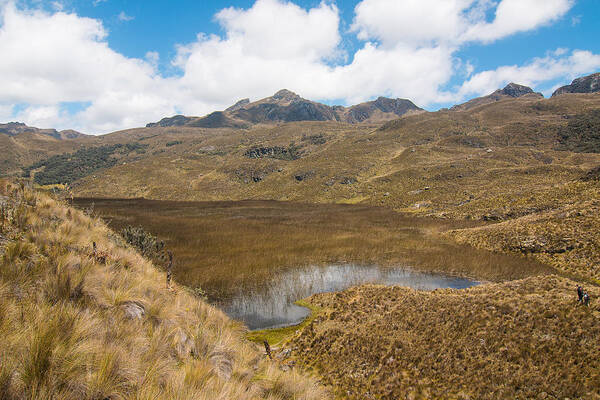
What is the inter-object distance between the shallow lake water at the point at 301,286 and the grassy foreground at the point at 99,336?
571 inches

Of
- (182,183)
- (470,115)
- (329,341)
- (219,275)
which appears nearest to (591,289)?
(329,341)

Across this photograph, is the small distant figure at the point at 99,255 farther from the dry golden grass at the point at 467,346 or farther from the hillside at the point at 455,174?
the hillside at the point at 455,174

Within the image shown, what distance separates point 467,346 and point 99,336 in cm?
1504

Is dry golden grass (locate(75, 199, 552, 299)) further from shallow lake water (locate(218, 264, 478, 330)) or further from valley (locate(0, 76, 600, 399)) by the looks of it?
shallow lake water (locate(218, 264, 478, 330))

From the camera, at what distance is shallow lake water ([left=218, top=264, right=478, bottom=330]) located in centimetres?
2217

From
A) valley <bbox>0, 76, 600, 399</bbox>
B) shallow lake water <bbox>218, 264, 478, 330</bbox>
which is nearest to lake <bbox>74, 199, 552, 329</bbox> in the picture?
shallow lake water <bbox>218, 264, 478, 330</bbox>

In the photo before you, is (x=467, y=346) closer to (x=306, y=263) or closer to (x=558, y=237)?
(x=306, y=263)

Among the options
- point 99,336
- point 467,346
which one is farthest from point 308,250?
point 99,336

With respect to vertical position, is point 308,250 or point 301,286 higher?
point 308,250

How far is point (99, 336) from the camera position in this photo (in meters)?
3.77

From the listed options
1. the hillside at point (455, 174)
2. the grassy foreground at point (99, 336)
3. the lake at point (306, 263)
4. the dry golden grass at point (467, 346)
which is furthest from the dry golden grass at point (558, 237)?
the grassy foreground at point (99, 336)

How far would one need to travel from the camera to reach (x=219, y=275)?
2933 centimetres

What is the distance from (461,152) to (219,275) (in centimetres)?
13051

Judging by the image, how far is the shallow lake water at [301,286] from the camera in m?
22.2
